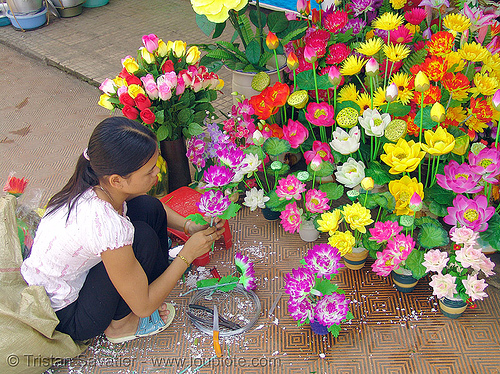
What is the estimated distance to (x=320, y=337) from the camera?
1.72m

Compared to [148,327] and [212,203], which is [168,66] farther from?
[148,327]

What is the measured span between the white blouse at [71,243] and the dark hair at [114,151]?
44 mm

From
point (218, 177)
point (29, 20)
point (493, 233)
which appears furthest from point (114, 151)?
point (29, 20)

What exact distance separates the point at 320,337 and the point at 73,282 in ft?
3.06

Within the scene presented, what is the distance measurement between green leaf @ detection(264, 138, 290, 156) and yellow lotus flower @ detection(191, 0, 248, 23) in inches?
22.3

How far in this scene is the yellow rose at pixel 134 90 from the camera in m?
1.97

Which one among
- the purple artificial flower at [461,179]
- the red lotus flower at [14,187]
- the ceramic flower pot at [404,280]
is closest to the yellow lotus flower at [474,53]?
the purple artificial flower at [461,179]

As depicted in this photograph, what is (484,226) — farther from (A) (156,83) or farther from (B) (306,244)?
(A) (156,83)

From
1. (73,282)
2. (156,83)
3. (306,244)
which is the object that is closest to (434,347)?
(306,244)

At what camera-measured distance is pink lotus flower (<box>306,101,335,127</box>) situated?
1862 millimetres

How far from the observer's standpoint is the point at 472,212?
5.23 ft

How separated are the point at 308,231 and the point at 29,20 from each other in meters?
4.15

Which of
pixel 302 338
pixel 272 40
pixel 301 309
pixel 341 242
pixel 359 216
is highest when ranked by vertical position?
pixel 272 40

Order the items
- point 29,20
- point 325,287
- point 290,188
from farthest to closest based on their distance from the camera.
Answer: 1. point 29,20
2. point 290,188
3. point 325,287
